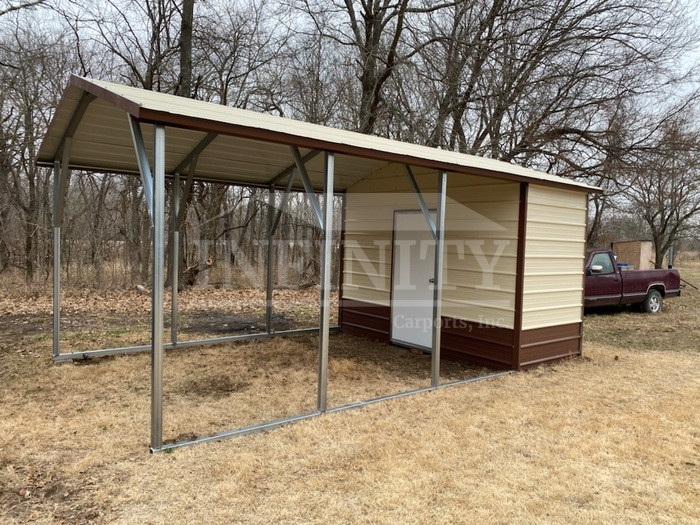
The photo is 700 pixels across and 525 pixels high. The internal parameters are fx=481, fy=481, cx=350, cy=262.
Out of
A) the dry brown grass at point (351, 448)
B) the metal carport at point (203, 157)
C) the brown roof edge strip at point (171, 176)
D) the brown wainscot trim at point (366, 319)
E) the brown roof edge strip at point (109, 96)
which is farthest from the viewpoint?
Result: the brown wainscot trim at point (366, 319)

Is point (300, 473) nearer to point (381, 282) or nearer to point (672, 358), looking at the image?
point (381, 282)

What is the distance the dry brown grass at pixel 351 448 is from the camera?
2.80 meters

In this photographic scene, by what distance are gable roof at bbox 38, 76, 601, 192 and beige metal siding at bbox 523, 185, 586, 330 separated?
0.73 feet

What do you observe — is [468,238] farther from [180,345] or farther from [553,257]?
[180,345]

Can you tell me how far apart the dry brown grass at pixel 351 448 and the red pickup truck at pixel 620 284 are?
13.1ft

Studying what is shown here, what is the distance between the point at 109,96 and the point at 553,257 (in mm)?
5427

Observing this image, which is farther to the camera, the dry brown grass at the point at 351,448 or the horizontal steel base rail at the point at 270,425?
the horizontal steel base rail at the point at 270,425

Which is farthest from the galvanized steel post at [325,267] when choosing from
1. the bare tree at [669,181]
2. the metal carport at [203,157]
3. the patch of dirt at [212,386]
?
the bare tree at [669,181]

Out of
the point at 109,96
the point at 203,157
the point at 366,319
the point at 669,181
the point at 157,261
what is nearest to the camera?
the point at 157,261

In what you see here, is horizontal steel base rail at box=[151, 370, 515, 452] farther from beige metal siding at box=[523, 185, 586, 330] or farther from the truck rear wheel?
the truck rear wheel

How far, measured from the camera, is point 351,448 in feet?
11.9

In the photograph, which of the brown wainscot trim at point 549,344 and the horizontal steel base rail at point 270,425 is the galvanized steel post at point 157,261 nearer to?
the horizontal steel base rail at point 270,425

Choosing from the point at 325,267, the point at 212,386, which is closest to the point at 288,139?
the point at 325,267

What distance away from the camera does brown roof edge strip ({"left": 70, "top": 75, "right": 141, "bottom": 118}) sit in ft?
10.5
